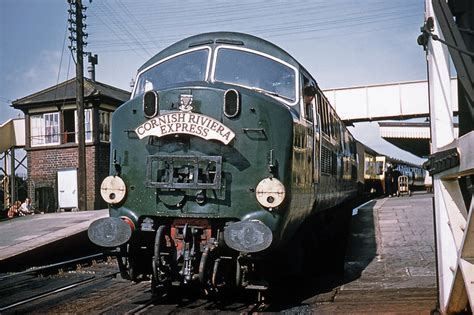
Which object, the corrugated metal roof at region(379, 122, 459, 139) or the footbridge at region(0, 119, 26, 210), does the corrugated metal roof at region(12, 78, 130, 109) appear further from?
the corrugated metal roof at region(379, 122, 459, 139)

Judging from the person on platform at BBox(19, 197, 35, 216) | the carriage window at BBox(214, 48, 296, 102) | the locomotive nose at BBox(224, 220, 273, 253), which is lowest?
the person on platform at BBox(19, 197, 35, 216)

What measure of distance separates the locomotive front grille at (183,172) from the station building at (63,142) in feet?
63.1

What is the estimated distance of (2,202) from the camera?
28.5 meters

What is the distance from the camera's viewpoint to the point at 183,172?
18.5 feet

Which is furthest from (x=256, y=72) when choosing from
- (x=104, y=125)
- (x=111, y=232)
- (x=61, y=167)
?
(x=61, y=167)

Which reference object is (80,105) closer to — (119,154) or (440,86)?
(119,154)

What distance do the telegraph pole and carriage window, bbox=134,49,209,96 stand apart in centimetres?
1405

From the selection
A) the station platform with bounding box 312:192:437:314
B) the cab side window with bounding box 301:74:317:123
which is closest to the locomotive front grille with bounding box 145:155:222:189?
the cab side window with bounding box 301:74:317:123

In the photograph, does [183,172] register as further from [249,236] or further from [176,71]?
[176,71]

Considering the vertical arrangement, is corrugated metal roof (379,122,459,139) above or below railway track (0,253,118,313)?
above

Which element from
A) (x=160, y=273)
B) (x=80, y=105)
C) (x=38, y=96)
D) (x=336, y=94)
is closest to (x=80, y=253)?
(x=160, y=273)

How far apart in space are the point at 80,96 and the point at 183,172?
640 inches

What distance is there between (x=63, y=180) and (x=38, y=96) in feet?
16.4

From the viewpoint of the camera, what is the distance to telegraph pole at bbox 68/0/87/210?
20.2m
